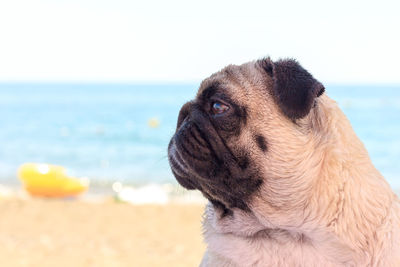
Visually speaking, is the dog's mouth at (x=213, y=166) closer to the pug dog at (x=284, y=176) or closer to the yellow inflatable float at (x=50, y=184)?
the pug dog at (x=284, y=176)

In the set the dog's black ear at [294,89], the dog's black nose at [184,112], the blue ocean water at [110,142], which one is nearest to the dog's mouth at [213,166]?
the dog's black nose at [184,112]

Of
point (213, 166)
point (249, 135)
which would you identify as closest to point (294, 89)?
point (249, 135)

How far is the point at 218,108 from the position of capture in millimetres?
3461

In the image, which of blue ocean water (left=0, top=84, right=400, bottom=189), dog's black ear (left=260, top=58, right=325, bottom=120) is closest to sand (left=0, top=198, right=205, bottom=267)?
blue ocean water (left=0, top=84, right=400, bottom=189)

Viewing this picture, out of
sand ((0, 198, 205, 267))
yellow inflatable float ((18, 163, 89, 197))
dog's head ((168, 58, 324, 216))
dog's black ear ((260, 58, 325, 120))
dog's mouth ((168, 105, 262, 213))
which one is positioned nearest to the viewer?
dog's black ear ((260, 58, 325, 120))

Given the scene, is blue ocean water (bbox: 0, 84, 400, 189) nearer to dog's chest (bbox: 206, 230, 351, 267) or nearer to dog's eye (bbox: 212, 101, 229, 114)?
dog's eye (bbox: 212, 101, 229, 114)

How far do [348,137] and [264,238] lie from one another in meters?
0.80

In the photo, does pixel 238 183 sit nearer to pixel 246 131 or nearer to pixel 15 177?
pixel 246 131

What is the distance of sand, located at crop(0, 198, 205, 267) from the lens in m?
8.59

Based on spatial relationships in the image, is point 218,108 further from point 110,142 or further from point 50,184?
point 110,142

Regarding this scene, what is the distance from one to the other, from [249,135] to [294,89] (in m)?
0.39

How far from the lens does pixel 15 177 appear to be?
830 inches

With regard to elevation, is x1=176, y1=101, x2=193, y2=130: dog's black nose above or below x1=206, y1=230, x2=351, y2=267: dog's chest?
above

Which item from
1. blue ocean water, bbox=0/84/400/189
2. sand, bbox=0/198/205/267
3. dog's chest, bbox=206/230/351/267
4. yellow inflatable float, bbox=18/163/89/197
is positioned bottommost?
blue ocean water, bbox=0/84/400/189
